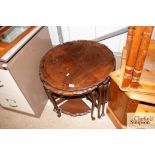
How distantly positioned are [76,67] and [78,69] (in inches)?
1.1

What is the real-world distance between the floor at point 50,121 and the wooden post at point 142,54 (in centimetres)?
71

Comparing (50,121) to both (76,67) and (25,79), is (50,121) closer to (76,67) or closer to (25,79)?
(25,79)

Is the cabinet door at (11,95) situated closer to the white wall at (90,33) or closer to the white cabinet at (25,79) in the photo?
the white cabinet at (25,79)

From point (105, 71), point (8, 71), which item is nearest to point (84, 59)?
point (105, 71)

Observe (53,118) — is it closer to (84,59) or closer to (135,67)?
(84,59)

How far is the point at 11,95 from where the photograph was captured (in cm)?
152

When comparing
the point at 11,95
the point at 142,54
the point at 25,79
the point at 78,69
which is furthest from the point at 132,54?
the point at 11,95

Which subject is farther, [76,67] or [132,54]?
[76,67]

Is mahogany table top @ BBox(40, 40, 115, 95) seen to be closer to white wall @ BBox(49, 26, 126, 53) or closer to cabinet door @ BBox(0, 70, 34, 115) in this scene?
cabinet door @ BBox(0, 70, 34, 115)

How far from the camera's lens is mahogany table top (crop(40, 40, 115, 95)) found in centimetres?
124

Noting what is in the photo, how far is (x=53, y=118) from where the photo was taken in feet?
5.81

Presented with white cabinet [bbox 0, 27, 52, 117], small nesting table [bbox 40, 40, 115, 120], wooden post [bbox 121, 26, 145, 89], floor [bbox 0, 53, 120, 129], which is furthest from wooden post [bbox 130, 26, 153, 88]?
white cabinet [bbox 0, 27, 52, 117]

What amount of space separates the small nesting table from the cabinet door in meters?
0.25

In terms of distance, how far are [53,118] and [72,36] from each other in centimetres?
97
